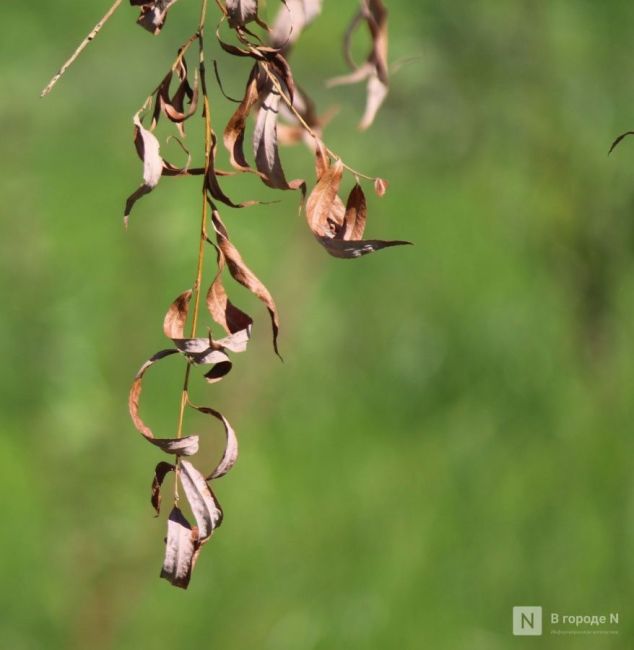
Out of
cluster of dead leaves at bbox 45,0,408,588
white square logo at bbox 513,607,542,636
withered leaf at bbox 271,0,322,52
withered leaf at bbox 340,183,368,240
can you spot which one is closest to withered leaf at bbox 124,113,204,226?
cluster of dead leaves at bbox 45,0,408,588

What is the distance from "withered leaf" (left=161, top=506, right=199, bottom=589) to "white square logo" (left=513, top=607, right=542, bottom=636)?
1.41 m

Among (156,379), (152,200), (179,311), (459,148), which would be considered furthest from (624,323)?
(179,311)

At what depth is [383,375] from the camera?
2705mm

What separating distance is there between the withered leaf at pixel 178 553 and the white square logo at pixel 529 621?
1412 mm

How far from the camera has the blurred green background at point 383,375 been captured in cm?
230

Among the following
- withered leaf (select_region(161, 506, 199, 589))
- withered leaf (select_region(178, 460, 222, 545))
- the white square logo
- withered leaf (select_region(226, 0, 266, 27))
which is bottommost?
the white square logo

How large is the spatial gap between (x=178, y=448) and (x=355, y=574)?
151 centimetres

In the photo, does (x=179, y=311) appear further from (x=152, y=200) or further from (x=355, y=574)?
(x=152, y=200)

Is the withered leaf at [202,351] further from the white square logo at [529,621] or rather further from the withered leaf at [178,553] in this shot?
the white square logo at [529,621]

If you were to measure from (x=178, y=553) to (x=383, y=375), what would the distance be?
6.08 feet

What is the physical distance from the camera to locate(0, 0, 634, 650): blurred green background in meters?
2.30

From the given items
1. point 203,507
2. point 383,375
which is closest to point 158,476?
point 203,507

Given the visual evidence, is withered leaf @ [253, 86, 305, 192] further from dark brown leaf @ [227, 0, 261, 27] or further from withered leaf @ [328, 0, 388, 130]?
withered leaf @ [328, 0, 388, 130]

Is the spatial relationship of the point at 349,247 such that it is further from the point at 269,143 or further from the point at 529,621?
the point at 529,621
